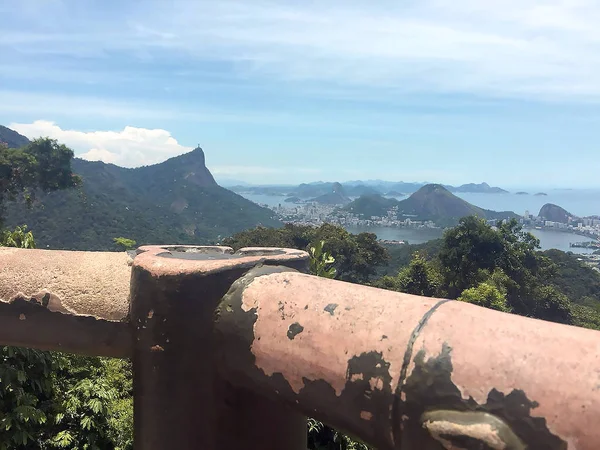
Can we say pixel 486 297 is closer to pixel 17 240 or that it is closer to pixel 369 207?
pixel 17 240

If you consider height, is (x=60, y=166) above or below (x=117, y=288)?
above

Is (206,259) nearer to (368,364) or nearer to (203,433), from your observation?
(203,433)

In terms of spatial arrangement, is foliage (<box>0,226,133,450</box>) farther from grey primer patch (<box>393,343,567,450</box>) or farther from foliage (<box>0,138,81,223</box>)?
foliage (<box>0,138,81,223</box>)

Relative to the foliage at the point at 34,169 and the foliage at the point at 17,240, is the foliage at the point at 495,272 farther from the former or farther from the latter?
the foliage at the point at 17,240

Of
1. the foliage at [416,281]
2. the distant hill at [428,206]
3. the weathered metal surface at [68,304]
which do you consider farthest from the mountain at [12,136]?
the distant hill at [428,206]

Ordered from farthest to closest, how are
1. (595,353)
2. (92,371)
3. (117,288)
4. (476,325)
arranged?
(92,371) → (117,288) → (476,325) → (595,353)

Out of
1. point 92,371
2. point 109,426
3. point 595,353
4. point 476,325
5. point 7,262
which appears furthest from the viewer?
point 92,371

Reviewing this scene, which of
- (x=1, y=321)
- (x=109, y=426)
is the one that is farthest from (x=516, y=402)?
(x=109, y=426)
